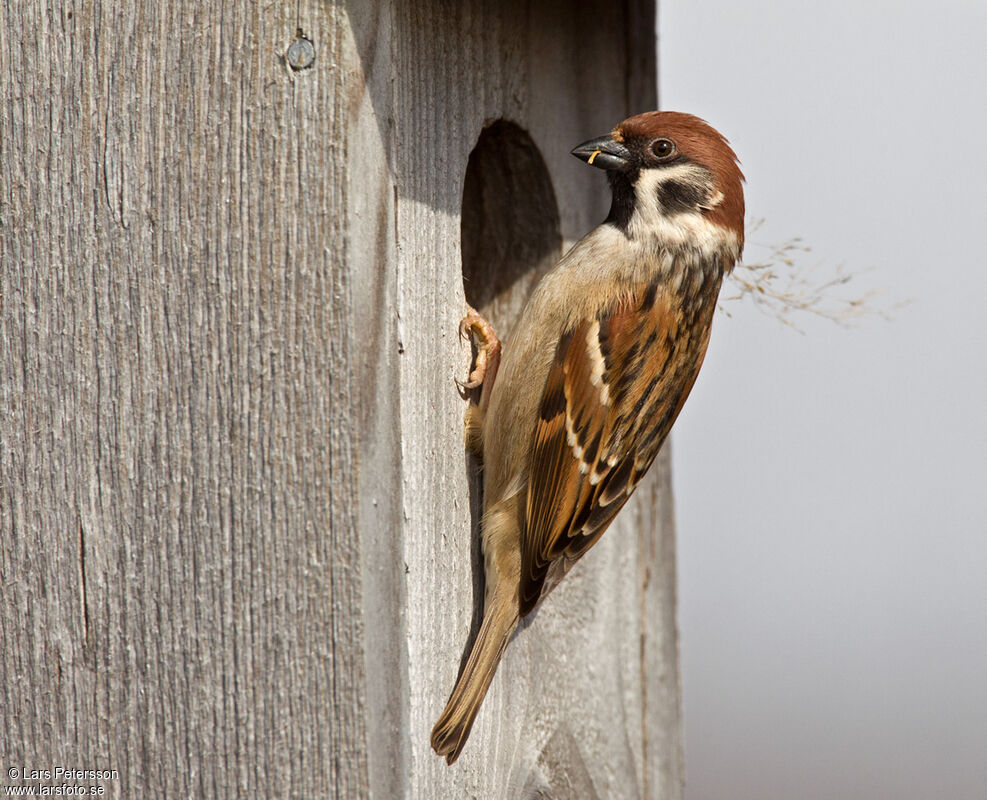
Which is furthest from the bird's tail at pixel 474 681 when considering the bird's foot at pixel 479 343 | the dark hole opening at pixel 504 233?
the dark hole opening at pixel 504 233

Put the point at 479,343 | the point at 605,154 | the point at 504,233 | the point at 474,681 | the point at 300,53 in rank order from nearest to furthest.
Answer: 1. the point at 300,53
2. the point at 474,681
3. the point at 479,343
4. the point at 605,154
5. the point at 504,233

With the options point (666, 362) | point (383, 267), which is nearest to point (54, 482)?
point (383, 267)

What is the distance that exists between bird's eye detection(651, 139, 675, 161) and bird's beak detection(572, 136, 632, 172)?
53 millimetres

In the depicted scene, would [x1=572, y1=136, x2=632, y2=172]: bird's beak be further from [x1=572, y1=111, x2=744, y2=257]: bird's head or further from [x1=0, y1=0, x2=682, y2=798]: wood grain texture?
[x1=0, y1=0, x2=682, y2=798]: wood grain texture

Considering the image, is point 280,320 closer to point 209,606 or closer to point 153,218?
point 153,218

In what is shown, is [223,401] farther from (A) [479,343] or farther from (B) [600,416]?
(B) [600,416]

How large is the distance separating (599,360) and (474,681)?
0.61m

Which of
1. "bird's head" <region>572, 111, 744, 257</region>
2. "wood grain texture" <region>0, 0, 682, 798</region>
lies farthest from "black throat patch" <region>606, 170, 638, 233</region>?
"wood grain texture" <region>0, 0, 682, 798</region>

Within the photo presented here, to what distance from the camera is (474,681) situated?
1.79 m

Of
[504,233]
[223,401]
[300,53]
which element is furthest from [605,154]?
[223,401]

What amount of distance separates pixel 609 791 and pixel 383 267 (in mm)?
1366

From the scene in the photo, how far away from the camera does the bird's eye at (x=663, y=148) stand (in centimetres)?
227

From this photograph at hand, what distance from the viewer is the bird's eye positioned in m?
2.27

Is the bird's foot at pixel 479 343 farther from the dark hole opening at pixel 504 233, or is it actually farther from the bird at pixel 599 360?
the dark hole opening at pixel 504 233
